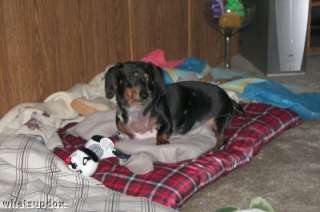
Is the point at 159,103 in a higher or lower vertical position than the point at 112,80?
lower

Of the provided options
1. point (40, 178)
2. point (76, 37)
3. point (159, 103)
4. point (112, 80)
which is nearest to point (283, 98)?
point (159, 103)

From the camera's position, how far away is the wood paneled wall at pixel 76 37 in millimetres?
2920

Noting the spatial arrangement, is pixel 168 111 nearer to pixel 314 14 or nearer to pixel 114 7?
pixel 114 7

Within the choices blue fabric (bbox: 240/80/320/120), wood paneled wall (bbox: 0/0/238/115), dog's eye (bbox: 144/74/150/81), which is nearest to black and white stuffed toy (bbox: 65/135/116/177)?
dog's eye (bbox: 144/74/150/81)

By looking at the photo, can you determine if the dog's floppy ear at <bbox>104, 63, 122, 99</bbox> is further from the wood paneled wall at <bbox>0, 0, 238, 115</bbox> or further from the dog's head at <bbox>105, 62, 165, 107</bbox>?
the wood paneled wall at <bbox>0, 0, 238, 115</bbox>

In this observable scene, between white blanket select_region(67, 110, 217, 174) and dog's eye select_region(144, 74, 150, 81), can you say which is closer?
white blanket select_region(67, 110, 217, 174)

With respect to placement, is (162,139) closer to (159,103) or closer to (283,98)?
(159,103)

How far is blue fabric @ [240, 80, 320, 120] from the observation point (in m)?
3.13

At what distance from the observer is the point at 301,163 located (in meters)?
2.60

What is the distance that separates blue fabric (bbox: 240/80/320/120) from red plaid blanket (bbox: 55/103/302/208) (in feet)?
0.53

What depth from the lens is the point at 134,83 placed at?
2.48 meters

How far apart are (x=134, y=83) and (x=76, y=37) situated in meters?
0.95

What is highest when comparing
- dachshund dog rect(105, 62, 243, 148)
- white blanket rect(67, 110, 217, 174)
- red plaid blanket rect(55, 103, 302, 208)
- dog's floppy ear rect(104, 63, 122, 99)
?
dog's floppy ear rect(104, 63, 122, 99)

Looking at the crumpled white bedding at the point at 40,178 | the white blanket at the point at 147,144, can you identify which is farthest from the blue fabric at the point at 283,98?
the crumpled white bedding at the point at 40,178
